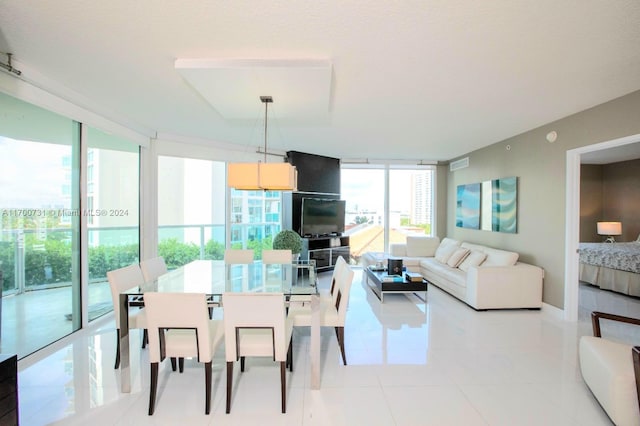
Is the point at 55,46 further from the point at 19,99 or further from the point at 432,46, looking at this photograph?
the point at 432,46

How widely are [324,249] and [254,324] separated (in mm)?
4213

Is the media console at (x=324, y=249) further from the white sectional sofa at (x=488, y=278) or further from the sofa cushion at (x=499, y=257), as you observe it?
the sofa cushion at (x=499, y=257)

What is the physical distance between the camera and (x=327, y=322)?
104 inches

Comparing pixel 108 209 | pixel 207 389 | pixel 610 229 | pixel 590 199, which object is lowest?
pixel 207 389

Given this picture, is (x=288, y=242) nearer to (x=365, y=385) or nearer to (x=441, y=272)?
(x=441, y=272)

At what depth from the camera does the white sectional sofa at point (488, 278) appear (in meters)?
4.02

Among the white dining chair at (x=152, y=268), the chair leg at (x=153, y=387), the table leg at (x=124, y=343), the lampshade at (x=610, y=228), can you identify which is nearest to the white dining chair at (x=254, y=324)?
the chair leg at (x=153, y=387)

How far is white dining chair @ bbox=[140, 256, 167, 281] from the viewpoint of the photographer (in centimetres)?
294

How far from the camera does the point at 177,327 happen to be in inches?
78.1

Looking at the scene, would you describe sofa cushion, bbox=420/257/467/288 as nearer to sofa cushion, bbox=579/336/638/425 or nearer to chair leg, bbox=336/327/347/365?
sofa cushion, bbox=579/336/638/425

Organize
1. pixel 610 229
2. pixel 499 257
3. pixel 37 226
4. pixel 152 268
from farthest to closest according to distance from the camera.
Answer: pixel 610 229 → pixel 499 257 → pixel 152 268 → pixel 37 226

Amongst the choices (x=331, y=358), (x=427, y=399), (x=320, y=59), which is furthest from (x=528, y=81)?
(x=331, y=358)

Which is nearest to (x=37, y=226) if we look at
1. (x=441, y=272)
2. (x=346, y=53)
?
(x=346, y=53)

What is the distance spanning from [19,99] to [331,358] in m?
3.60
